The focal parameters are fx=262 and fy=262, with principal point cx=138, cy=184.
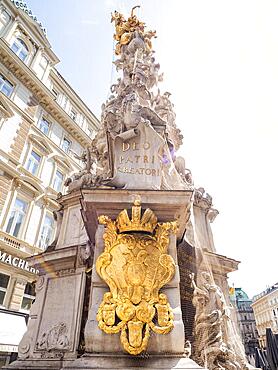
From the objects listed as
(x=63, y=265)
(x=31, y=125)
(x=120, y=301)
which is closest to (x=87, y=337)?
(x=120, y=301)

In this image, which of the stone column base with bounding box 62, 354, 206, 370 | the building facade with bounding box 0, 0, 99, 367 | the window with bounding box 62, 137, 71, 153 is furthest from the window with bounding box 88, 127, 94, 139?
the stone column base with bounding box 62, 354, 206, 370

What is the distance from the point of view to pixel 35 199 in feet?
58.1

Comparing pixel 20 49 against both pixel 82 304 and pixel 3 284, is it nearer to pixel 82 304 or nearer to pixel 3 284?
pixel 3 284

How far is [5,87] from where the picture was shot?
18.8 meters

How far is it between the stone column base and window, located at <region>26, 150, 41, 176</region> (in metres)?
17.5

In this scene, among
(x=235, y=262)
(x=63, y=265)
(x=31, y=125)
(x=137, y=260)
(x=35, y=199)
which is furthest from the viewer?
(x=31, y=125)

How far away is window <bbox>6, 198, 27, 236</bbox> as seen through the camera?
1595cm

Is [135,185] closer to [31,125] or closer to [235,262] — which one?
[235,262]

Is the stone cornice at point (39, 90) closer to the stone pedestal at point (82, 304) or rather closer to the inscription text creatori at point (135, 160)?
the stone pedestal at point (82, 304)

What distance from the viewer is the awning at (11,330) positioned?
11.0 metres

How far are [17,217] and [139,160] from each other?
14.6 metres

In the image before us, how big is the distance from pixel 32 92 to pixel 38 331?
20514 mm

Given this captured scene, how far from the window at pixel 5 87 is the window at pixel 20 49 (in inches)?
140

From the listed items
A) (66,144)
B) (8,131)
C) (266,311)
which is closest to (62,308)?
(8,131)
